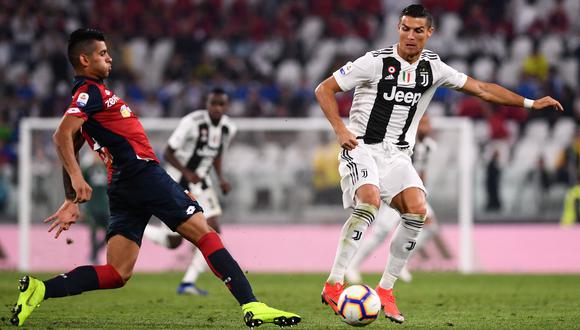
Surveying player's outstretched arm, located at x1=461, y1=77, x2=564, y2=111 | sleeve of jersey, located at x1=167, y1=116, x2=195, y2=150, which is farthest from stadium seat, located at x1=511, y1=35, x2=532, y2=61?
player's outstretched arm, located at x1=461, y1=77, x2=564, y2=111

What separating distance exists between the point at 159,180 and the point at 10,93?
1574 cm

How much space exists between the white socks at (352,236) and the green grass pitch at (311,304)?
390mm

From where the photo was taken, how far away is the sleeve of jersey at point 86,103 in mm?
6703

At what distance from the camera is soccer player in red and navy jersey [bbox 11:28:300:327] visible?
22.2ft

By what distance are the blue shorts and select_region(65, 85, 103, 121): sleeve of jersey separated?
0.50 metres

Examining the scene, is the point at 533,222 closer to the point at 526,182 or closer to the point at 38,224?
the point at 526,182

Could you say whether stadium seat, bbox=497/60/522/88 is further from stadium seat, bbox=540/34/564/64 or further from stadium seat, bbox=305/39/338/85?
stadium seat, bbox=305/39/338/85

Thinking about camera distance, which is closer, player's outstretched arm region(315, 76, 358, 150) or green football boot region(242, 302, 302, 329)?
green football boot region(242, 302, 302, 329)

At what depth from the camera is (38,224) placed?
15.4 metres

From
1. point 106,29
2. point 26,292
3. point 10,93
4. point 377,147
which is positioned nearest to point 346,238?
point 377,147

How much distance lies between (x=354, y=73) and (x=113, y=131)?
1.98m

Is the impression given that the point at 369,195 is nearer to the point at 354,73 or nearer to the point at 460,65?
the point at 354,73

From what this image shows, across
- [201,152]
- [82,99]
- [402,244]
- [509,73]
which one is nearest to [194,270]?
[201,152]

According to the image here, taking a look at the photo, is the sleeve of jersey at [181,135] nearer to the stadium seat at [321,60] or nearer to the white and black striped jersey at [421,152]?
the white and black striped jersey at [421,152]
